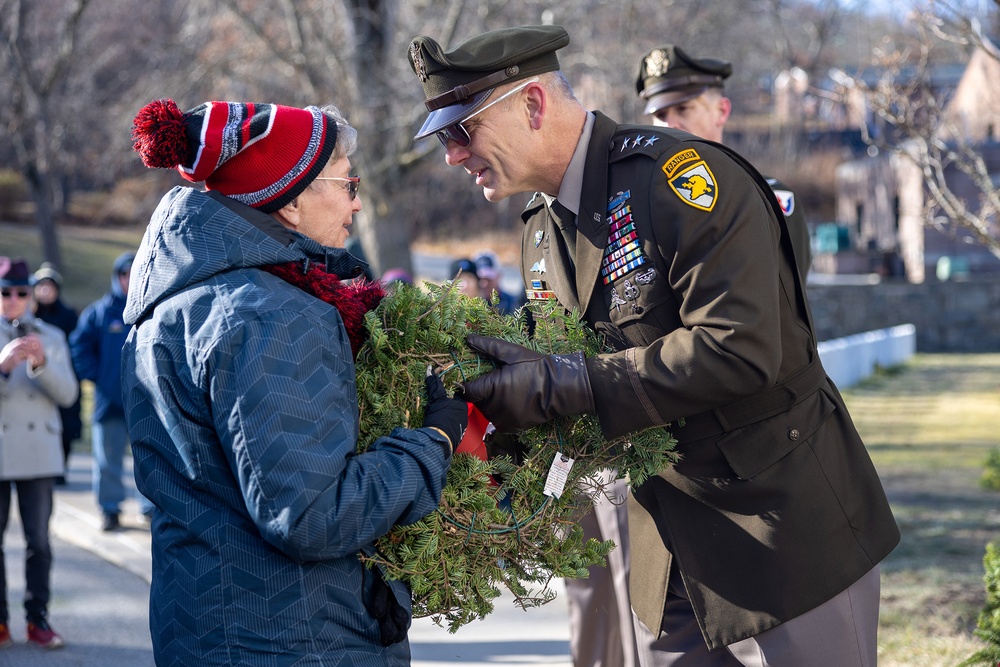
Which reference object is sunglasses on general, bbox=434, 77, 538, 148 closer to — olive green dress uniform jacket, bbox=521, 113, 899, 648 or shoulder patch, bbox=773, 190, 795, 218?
olive green dress uniform jacket, bbox=521, 113, 899, 648

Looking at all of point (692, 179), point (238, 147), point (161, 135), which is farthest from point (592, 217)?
point (161, 135)

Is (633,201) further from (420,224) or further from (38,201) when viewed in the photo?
(420,224)

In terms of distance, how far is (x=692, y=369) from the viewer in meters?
2.37

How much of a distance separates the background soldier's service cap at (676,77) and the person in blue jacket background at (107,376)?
4.68m

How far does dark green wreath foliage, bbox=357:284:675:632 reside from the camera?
224 centimetres

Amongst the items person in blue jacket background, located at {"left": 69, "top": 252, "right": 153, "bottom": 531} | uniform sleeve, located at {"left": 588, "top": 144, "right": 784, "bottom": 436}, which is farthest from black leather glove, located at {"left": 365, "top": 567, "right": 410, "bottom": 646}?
person in blue jacket background, located at {"left": 69, "top": 252, "right": 153, "bottom": 531}

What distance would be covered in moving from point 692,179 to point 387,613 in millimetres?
1227

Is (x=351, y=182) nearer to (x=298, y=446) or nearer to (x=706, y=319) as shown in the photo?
(x=298, y=446)

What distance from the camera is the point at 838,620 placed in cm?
260

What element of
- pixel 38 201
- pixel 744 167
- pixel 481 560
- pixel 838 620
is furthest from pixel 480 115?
pixel 38 201

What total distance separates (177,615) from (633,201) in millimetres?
1429

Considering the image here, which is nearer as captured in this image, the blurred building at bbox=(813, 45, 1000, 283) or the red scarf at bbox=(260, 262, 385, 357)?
the red scarf at bbox=(260, 262, 385, 357)

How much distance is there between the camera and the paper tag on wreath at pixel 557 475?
8.06ft

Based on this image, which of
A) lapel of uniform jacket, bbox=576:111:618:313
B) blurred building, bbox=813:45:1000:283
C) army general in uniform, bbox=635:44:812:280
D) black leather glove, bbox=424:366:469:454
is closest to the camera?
black leather glove, bbox=424:366:469:454
